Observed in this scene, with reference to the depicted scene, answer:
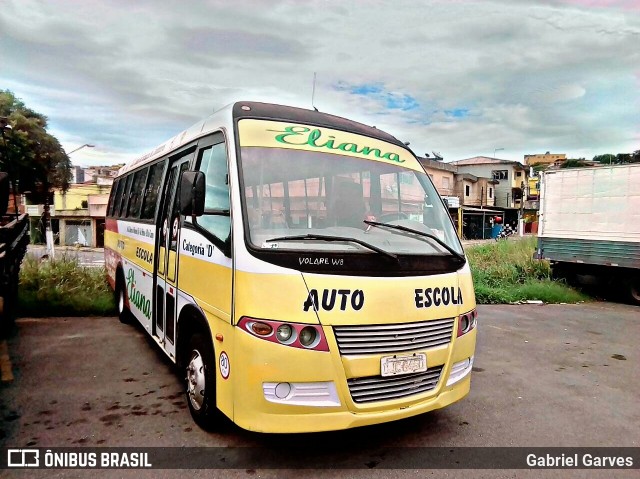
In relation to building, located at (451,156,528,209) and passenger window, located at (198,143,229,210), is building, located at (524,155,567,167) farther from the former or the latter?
passenger window, located at (198,143,229,210)

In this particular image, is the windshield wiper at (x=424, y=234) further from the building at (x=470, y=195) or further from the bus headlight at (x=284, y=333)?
the building at (x=470, y=195)

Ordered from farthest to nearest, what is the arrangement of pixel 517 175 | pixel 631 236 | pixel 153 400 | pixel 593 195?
pixel 517 175
pixel 593 195
pixel 631 236
pixel 153 400

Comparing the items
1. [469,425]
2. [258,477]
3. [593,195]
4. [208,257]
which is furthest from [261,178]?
[593,195]

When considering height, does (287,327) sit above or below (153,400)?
above

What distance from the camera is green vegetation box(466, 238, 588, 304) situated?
11195 mm

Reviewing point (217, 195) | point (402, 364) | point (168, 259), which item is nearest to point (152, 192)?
point (168, 259)

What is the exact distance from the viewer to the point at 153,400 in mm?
4391

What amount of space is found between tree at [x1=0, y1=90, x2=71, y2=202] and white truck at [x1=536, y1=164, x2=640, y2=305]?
21.4 metres

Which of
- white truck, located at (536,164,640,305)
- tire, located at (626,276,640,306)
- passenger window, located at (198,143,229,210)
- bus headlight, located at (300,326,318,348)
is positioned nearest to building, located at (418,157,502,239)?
white truck, located at (536,164,640,305)

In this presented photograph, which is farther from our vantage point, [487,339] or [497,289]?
[497,289]

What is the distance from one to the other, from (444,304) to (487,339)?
14.0 ft

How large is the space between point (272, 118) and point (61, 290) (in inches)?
248

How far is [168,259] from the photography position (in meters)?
4.59

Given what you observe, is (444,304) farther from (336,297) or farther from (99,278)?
(99,278)
